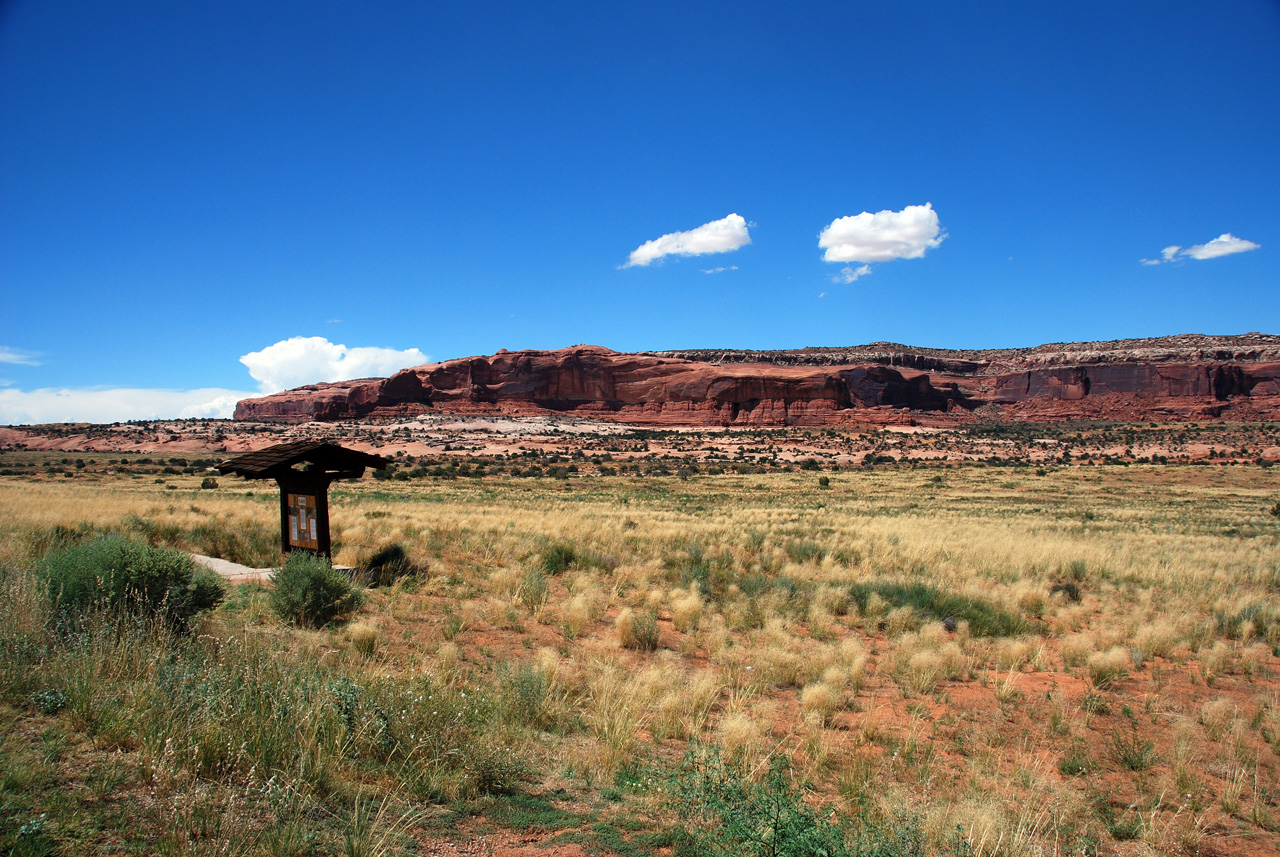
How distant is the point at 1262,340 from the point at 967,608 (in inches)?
5961

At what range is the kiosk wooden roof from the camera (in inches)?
375

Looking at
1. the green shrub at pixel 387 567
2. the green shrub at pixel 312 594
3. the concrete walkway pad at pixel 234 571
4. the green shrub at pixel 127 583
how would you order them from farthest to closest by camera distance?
the green shrub at pixel 387 567 < the concrete walkway pad at pixel 234 571 < the green shrub at pixel 312 594 < the green shrub at pixel 127 583

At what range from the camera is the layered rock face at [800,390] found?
106625 millimetres

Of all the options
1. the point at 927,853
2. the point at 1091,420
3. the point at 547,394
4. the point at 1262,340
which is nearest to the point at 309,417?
the point at 547,394

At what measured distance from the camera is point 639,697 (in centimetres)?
605

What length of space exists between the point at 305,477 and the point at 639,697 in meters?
6.31

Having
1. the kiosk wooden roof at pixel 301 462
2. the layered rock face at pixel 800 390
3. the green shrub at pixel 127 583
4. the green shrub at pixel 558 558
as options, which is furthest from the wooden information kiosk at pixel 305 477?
the layered rock face at pixel 800 390

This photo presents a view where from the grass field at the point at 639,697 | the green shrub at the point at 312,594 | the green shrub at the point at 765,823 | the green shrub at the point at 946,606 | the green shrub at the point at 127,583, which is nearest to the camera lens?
the green shrub at the point at 765,823

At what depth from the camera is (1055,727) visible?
6367mm

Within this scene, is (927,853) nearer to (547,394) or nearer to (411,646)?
(411,646)

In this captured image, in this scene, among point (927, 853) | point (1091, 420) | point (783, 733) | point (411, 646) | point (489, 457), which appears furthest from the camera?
point (1091, 420)

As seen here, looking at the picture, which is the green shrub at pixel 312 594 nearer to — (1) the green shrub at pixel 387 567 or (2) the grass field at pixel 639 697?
(2) the grass field at pixel 639 697

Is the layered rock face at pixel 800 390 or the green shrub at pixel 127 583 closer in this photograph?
the green shrub at pixel 127 583

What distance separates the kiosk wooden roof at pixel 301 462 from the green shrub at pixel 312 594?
1770mm
